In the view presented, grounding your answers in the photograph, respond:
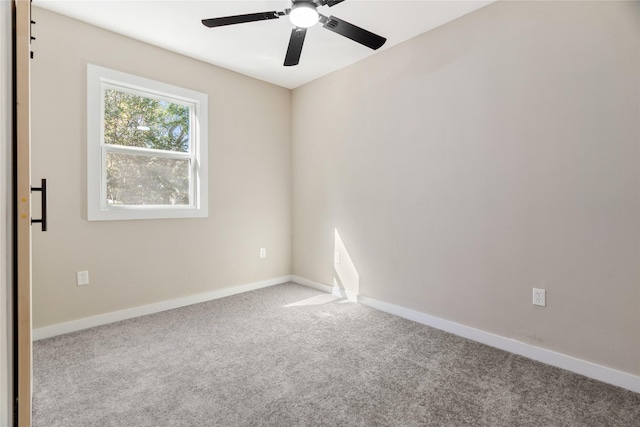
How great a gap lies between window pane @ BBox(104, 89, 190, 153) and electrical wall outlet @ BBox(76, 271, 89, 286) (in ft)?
3.66

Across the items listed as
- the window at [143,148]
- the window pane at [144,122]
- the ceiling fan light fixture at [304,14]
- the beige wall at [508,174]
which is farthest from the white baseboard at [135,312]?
the ceiling fan light fixture at [304,14]

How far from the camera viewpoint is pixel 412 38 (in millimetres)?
2906

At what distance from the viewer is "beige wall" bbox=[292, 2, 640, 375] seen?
1922mm

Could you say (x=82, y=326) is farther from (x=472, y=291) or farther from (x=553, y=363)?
(x=553, y=363)

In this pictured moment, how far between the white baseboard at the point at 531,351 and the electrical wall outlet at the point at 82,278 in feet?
8.59

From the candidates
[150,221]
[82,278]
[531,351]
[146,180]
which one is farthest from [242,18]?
[531,351]

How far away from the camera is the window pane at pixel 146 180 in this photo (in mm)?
2928

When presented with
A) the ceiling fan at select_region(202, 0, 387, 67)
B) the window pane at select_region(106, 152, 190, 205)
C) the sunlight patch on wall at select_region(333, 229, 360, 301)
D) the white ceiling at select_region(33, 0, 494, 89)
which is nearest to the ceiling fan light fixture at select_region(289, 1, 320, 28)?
the ceiling fan at select_region(202, 0, 387, 67)

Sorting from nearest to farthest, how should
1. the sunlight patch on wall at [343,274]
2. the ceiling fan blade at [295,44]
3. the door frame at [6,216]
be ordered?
the door frame at [6,216] < the ceiling fan blade at [295,44] < the sunlight patch on wall at [343,274]

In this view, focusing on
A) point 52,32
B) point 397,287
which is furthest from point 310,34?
point 397,287

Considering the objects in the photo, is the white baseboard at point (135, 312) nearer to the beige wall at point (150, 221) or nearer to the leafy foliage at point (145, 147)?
the beige wall at point (150, 221)

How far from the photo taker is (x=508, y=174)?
2344mm

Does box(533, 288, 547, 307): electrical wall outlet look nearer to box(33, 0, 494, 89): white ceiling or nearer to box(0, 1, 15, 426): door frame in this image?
box(33, 0, 494, 89): white ceiling

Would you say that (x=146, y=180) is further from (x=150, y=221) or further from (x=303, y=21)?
(x=303, y=21)
